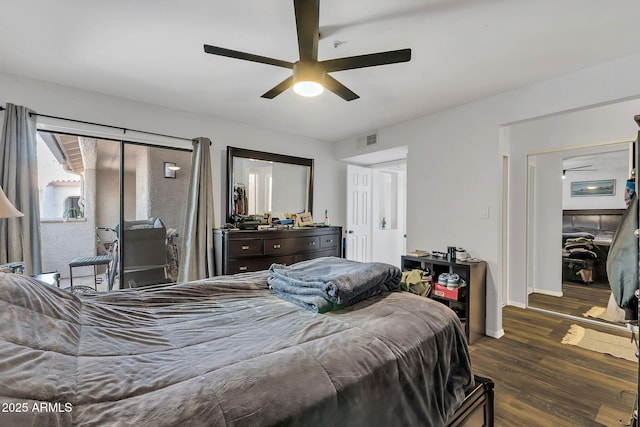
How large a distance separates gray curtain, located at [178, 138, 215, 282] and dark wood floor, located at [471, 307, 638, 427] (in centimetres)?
297

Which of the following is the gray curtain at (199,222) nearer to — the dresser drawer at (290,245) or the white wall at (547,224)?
the dresser drawer at (290,245)

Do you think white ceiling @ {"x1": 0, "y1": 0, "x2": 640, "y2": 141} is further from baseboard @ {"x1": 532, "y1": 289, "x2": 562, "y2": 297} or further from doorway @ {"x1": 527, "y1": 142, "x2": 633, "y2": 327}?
baseboard @ {"x1": 532, "y1": 289, "x2": 562, "y2": 297}

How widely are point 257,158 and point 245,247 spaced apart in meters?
1.34

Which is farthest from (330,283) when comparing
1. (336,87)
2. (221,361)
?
(336,87)

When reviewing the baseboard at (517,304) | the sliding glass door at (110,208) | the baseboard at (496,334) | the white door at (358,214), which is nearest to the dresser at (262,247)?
the sliding glass door at (110,208)

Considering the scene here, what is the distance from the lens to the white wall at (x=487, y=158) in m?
2.46

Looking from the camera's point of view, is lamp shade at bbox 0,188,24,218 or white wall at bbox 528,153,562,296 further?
white wall at bbox 528,153,562,296

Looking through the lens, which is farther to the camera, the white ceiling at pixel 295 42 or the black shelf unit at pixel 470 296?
the black shelf unit at pixel 470 296

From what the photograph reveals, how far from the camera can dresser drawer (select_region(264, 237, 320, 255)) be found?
357cm

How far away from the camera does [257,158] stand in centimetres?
405

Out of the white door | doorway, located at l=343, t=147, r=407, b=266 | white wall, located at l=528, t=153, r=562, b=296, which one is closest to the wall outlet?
doorway, located at l=343, t=147, r=407, b=266

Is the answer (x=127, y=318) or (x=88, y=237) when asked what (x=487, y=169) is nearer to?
(x=127, y=318)

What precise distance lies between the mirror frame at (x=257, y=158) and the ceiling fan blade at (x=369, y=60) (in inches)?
89.8

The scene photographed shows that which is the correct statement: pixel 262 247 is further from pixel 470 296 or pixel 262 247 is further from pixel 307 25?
pixel 307 25
